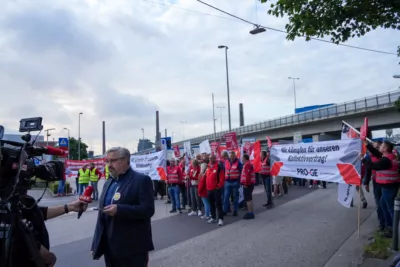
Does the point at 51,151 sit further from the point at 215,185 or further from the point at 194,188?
the point at 194,188

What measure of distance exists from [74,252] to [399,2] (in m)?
7.42

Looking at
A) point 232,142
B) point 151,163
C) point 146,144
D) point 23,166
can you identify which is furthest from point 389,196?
point 146,144

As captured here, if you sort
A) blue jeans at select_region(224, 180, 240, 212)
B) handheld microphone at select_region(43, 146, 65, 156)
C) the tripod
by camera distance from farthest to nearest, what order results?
blue jeans at select_region(224, 180, 240, 212)
handheld microphone at select_region(43, 146, 65, 156)
the tripod

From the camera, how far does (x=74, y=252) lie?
271 inches

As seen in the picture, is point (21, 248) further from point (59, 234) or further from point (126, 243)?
point (59, 234)

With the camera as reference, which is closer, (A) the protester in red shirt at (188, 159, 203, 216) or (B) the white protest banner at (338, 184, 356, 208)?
(B) the white protest banner at (338, 184, 356, 208)

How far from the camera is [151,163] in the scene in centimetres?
1344

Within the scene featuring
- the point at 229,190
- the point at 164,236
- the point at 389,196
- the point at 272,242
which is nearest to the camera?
the point at 389,196

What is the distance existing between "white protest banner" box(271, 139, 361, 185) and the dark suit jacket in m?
5.89

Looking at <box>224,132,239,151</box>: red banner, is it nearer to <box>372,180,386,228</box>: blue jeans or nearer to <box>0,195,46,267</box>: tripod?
<box>372,180,386,228</box>: blue jeans

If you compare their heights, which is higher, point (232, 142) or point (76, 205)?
point (232, 142)

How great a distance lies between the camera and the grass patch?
5820 mm

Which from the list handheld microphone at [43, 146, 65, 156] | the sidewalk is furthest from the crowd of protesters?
handheld microphone at [43, 146, 65, 156]

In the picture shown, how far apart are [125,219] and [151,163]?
9.92 metres
